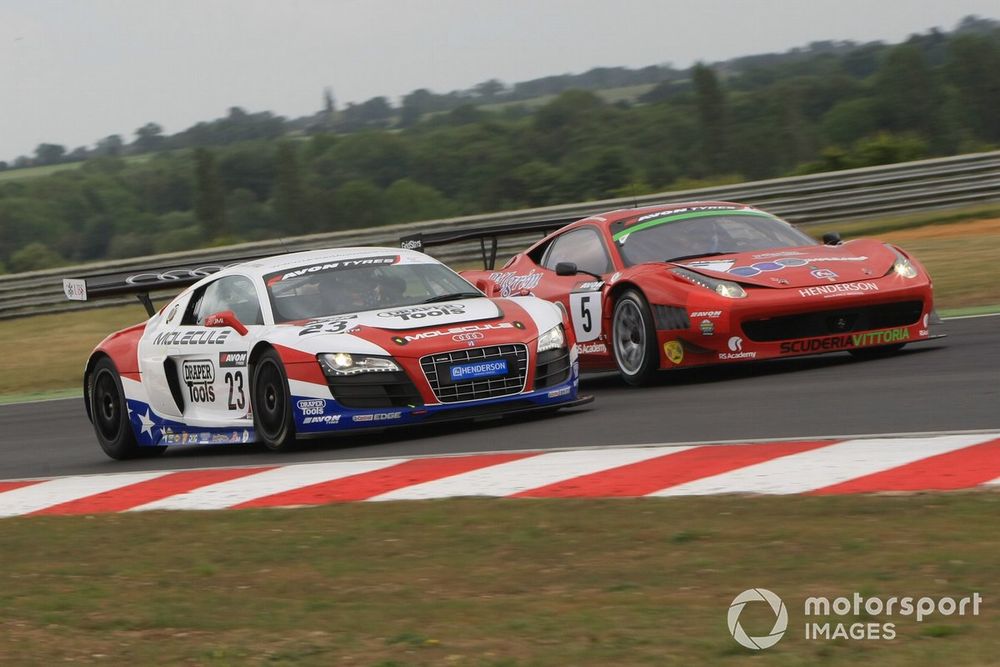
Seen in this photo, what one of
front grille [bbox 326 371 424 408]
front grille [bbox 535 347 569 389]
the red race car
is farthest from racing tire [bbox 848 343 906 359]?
front grille [bbox 326 371 424 408]

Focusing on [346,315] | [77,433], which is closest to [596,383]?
[346,315]

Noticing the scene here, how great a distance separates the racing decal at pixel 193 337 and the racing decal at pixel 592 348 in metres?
2.64

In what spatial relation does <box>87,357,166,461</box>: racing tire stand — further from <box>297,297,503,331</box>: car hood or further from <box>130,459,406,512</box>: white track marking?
<box>130,459,406,512</box>: white track marking

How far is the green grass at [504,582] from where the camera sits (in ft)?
12.7

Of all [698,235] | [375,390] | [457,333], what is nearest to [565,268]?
[698,235]

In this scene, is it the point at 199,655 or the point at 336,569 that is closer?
the point at 199,655

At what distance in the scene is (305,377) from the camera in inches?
337

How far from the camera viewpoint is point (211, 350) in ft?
30.5

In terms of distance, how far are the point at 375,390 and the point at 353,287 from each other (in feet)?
3.26

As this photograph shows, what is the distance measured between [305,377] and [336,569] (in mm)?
3422

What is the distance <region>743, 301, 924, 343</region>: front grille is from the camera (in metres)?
9.75

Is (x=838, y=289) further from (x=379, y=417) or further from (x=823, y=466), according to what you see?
(x=823, y=466)

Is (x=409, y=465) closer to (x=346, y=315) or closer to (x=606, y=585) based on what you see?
(x=346, y=315)

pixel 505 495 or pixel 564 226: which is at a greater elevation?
pixel 564 226
